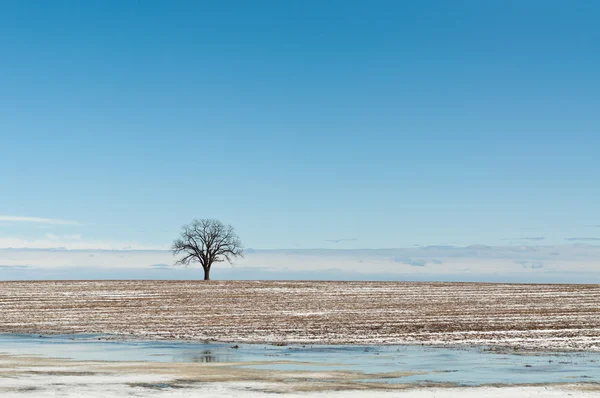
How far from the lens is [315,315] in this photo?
50188 millimetres

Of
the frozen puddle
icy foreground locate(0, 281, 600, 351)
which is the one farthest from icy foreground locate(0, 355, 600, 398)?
icy foreground locate(0, 281, 600, 351)

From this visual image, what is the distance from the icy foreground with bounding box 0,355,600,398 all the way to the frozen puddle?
948mm

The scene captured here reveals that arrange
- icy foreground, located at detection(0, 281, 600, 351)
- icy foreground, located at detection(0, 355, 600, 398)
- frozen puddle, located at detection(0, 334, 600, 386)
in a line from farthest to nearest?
1. icy foreground, located at detection(0, 281, 600, 351)
2. frozen puddle, located at detection(0, 334, 600, 386)
3. icy foreground, located at detection(0, 355, 600, 398)

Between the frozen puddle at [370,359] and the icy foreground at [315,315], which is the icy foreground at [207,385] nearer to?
the frozen puddle at [370,359]

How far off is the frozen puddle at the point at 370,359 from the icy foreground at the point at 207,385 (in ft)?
3.11

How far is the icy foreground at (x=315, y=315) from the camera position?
115ft

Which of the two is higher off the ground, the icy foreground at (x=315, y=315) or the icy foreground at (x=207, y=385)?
the icy foreground at (x=315, y=315)

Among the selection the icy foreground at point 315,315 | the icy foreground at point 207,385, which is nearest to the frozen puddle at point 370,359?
the icy foreground at point 207,385

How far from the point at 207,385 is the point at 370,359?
7.63m

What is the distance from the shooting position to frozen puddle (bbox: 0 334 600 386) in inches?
837

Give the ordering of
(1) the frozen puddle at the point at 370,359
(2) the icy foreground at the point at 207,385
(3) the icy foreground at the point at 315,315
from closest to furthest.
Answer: (2) the icy foreground at the point at 207,385
(1) the frozen puddle at the point at 370,359
(3) the icy foreground at the point at 315,315

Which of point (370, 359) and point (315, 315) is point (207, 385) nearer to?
point (370, 359)

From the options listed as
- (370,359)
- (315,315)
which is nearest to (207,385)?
(370,359)

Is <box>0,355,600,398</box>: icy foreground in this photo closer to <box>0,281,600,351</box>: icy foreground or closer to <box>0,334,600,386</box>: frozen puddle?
<box>0,334,600,386</box>: frozen puddle
